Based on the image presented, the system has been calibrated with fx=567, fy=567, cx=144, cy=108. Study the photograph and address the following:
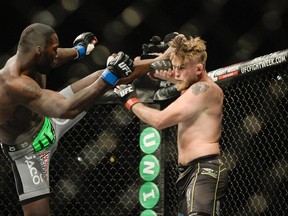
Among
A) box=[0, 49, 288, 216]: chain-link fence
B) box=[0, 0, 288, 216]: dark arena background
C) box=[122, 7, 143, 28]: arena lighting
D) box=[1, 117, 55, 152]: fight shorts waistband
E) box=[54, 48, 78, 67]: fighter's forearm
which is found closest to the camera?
box=[1, 117, 55, 152]: fight shorts waistband

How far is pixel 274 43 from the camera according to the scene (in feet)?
17.6

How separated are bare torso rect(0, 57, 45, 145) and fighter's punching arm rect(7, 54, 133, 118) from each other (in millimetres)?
89

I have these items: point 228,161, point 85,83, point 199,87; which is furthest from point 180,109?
point 228,161

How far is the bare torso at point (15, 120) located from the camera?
104 inches

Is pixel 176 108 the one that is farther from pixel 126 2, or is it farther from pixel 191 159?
pixel 126 2

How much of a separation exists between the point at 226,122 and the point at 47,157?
76.6 inches

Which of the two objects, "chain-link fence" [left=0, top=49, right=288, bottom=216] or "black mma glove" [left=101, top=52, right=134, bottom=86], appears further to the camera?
"chain-link fence" [left=0, top=49, right=288, bottom=216]

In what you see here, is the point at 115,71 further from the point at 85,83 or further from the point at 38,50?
the point at 85,83

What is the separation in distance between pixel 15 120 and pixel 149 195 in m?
0.83

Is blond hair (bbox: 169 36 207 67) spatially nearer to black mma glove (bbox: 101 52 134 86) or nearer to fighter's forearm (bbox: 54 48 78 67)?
black mma glove (bbox: 101 52 134 86)

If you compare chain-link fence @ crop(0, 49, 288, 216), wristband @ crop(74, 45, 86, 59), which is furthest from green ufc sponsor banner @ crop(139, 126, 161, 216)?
chain-link fence @ crop(0, 49, 288, 216)

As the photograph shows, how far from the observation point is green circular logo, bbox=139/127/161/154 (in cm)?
308

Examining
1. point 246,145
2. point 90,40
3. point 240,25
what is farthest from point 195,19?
point 90,40

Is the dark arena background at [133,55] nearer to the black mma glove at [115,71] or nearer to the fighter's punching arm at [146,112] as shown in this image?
the fighter's punching arm at [146,112]
